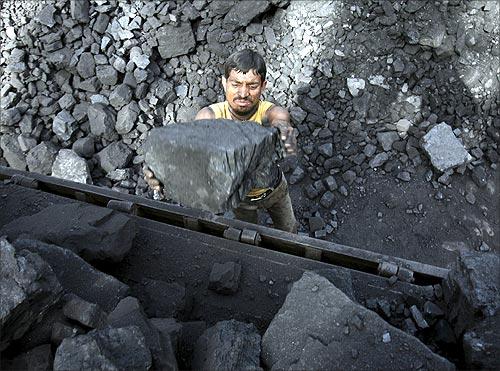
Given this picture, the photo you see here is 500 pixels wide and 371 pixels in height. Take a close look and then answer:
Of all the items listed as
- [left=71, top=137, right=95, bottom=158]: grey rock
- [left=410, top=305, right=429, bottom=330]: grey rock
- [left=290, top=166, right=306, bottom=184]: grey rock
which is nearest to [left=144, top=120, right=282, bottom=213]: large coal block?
[left=410, top=305, right=429, bottom=330]: grey rock

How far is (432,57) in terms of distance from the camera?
500 cm

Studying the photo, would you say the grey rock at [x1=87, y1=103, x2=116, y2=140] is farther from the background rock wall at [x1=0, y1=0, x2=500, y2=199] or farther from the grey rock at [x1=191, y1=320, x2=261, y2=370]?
the grey rock at [x1=191, y1=320, x2=261, y2=370]

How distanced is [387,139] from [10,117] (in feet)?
14.3

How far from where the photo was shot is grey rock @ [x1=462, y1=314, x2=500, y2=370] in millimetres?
1900

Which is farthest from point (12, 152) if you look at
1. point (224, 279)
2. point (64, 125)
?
point (224, 279)

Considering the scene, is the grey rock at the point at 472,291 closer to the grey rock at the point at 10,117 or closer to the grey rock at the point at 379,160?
the grey rock at the point at 379,160

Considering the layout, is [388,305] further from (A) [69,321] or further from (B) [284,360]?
(A) [69,321]

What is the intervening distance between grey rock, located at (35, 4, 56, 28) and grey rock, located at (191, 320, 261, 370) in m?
4.76

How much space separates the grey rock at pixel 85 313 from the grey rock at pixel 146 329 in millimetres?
42

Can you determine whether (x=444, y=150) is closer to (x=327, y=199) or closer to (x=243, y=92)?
(x=327, y=199)

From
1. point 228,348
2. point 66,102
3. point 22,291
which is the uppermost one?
point 22,291

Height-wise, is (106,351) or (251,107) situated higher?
(251,107)

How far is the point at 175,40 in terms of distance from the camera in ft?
17.4

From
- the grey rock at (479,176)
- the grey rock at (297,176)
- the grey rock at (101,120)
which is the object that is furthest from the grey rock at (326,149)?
the grey rock at (101,120)
